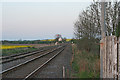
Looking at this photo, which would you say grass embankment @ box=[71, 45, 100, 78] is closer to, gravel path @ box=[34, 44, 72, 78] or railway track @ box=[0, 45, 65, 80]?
gravel path @ box=[34, 44, 72, 78]

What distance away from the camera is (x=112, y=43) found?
177 inches

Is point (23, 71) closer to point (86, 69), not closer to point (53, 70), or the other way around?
point (53, 70)

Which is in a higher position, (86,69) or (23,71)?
(86,69)

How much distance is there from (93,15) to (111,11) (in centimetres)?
257

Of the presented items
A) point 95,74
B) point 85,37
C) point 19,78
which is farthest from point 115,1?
point 19,78

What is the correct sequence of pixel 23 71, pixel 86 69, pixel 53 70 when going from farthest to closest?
pixel 53 70, pixel 23 71, pixel 86 69

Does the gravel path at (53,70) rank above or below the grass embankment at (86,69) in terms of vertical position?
below

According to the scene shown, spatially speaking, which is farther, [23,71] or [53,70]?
[53,70]

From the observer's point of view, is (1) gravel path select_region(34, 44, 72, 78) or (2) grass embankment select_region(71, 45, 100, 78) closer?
(2) grass embankment select_region(71, 45, 100, 78)

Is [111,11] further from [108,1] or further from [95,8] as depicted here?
[95,8]

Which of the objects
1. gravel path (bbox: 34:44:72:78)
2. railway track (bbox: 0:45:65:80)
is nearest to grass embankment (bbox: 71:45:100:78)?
gravel path (bbox: 34:44:72:78)

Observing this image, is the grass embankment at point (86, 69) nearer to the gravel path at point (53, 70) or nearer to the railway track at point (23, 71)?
the gravel path at point (53, 70)

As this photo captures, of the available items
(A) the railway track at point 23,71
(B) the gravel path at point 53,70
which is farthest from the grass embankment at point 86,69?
(A) the railway track at point 23,71

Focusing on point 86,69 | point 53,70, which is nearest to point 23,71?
point 53,70
